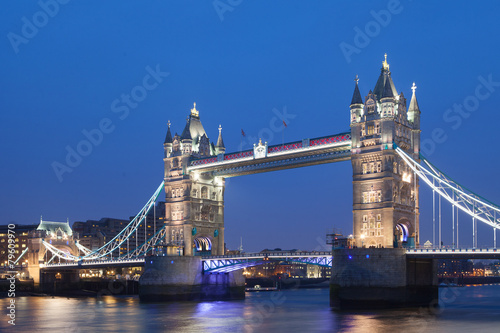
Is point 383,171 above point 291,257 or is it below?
above

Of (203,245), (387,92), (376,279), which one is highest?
(387,92)

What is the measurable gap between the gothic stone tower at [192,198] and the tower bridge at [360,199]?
14 centimetres

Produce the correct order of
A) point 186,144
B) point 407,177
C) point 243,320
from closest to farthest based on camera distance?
point 243,320 < point 407,177 < point 186,144

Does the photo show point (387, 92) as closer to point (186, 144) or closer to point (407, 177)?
point (407, 177)

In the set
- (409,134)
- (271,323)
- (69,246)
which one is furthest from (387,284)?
(69,246)

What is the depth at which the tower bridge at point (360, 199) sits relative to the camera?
205 ft

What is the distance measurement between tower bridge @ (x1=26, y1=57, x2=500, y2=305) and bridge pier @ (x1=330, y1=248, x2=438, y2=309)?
96 millimetres

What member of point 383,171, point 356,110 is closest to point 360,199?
point 383,171

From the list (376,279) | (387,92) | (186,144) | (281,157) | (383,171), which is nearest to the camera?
(376,279)

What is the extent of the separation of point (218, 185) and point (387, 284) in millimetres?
35342

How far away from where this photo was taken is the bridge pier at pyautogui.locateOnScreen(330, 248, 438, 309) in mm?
61894

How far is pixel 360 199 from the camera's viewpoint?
227 feet

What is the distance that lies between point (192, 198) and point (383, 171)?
2958 cm

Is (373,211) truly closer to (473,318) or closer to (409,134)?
(409,134)
